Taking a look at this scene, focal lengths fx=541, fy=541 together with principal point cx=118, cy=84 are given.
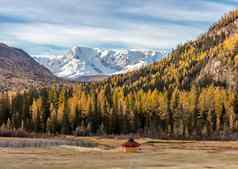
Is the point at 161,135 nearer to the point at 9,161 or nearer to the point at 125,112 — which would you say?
the point at 125,112

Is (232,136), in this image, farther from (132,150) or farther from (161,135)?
(132,150)

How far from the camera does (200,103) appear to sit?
199375 millimetres

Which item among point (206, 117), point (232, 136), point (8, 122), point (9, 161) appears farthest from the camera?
point (206, 117)

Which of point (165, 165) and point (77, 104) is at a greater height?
point (77, 104)

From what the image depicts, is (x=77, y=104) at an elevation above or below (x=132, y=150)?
above

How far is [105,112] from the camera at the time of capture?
19850 centimetres

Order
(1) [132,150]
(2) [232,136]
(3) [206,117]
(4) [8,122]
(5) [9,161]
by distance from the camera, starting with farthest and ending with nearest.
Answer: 1. (3) [206,117]
2. (4) [8,122]
3. (2) [232,136]
4. (1) [132,150]
5. (5) [9,161]

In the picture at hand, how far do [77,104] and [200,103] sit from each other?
45290 mm

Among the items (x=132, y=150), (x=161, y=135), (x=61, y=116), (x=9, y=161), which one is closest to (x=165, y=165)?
(x=9, y=161)

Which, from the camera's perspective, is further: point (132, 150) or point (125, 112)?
point (125, 112)

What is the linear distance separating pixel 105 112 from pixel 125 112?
291 inches

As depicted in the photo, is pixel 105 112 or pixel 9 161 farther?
pixel 105 112

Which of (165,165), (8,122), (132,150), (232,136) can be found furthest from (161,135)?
(165,165)

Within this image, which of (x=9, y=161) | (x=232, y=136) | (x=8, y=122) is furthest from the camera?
(x=8, y=122)
